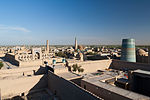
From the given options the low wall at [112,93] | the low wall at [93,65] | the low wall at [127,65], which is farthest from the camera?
the low wall at [93,65]

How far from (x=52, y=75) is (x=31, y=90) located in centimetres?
324

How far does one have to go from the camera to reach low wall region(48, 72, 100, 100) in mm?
7880

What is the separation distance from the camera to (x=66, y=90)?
10.1 meters

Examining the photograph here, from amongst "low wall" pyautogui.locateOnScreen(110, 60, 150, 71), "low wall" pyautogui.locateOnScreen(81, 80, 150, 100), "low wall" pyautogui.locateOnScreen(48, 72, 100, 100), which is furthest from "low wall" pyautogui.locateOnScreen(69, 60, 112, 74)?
"low wall" pyautogui.locateOnScreen(81, 80, 150, 100)

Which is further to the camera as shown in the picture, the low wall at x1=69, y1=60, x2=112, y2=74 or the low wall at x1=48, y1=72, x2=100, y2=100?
the low wall at x1=69, y1=60, x2=112, y2=74

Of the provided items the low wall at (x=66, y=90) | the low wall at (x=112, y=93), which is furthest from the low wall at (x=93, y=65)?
the low wall at (x=112, y=93)

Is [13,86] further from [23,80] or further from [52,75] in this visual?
[52,75]

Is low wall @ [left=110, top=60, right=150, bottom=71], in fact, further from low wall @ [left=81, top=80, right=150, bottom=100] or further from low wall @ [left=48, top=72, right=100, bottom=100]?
low wall @ [left=48, top=72, right=100, bottom=100]

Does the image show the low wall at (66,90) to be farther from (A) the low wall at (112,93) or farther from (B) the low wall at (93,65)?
(B) the low wall at (93,65)

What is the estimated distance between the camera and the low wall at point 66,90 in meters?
7.88

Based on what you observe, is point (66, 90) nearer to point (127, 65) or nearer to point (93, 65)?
point (93, 65)

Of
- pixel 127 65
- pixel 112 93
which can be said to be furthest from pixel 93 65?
pixel 112 93

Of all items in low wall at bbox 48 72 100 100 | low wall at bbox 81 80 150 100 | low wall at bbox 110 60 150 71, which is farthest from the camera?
low wall at bbox 110 60 150 71

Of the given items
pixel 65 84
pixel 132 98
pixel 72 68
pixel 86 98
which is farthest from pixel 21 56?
pixel 132 98
